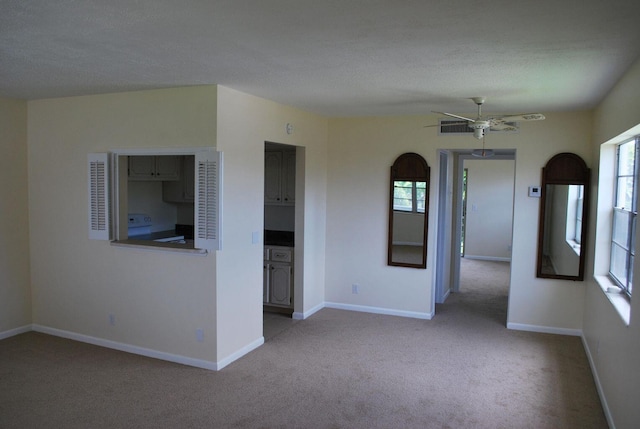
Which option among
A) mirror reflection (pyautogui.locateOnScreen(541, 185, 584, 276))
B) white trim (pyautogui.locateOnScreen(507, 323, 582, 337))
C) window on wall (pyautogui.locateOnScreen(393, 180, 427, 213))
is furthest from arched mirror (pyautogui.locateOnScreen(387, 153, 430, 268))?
mirror reflection (pyautogui.locateOnScreen(541, 185, 584, 276))

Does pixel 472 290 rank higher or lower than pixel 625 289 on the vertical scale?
lower

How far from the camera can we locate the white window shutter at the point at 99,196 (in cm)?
450

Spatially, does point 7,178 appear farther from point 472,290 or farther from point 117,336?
point 472,290

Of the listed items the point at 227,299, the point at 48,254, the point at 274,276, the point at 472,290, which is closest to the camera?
the point at 227,299

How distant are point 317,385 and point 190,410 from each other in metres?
1.02

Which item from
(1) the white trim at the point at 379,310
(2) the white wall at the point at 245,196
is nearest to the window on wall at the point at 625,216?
(1) the white trim at the point at 379,310

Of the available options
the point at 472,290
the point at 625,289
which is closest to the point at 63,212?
the point at 625,289

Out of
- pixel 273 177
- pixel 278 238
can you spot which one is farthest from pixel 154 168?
pixel 278 238

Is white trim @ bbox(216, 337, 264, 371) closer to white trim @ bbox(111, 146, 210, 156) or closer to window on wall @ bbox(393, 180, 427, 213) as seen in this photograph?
white trim @ bbox(111, 146, 210, 156)

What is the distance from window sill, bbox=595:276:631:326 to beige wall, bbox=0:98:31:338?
5.51 meters

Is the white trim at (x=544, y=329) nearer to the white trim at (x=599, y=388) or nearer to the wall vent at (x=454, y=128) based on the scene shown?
the white trim at (x=599, y=388)

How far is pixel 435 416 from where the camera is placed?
11.2ft

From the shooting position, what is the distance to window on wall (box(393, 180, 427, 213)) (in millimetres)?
5750

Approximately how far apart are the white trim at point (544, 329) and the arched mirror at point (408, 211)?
122 centimetres
